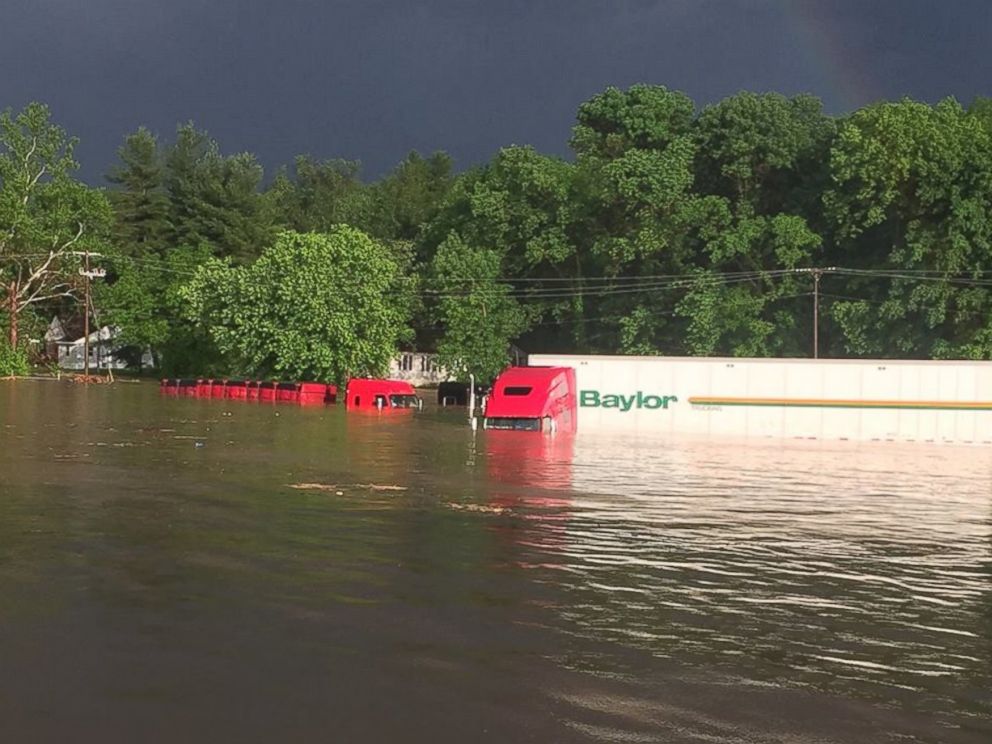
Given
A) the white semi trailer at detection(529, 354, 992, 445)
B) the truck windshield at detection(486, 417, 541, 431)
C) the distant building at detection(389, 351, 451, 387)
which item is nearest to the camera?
the truck windshield at detection(486, 417, 541, 431)

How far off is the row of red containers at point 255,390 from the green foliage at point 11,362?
2593 cm

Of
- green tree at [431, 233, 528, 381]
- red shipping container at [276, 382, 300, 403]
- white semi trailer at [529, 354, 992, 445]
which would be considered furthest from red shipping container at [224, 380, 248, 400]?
white semi trailer at [529, 354, 992, 445]

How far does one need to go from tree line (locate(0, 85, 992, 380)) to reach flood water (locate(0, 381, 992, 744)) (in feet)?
160

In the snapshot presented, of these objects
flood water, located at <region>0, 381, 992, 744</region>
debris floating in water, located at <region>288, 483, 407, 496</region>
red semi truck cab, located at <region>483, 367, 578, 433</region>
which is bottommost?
flood water, located at <region>0, 381, 992, 744</region>

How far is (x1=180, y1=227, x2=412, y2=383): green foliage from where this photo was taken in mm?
78125

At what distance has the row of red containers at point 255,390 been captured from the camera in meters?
70.9

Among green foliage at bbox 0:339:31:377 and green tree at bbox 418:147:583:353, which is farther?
green foliage at bbox 0:339:31:377

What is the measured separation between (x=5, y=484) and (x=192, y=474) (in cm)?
412

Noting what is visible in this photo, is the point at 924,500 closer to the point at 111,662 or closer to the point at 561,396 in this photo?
the point at 111,662

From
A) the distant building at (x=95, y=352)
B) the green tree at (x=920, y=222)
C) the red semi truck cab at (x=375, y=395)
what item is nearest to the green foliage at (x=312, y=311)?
the red semi truck cab at (x=375, y=395)

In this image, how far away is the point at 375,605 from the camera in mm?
13055

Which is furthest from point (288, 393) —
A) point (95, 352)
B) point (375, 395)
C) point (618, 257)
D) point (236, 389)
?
point (95, 352)

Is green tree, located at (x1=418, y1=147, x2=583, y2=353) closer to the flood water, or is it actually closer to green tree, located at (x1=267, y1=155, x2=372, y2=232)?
green tree, located at (x1=267, y1=155, x2=372, y2=232)

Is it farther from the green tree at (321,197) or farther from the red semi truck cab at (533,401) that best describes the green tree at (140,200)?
the red semi truck cab at (533,401)
